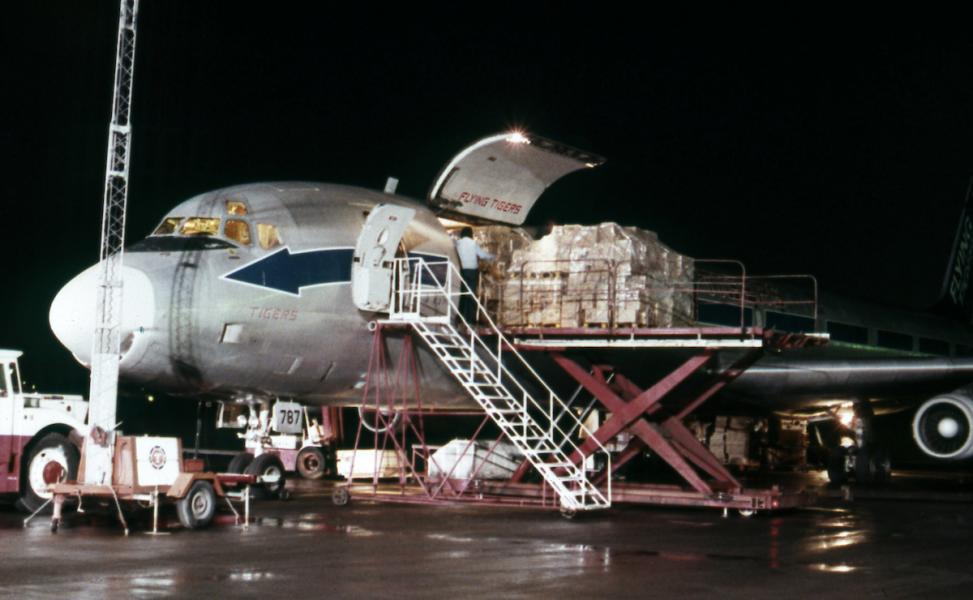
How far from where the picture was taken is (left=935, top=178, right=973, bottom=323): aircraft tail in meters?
37.1

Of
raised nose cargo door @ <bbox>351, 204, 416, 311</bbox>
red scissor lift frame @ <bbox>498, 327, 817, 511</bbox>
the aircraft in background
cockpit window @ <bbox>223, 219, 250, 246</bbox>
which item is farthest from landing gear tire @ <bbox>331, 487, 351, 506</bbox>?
cockpit window @ <bbox>223, 219, 250, 246</bbox>

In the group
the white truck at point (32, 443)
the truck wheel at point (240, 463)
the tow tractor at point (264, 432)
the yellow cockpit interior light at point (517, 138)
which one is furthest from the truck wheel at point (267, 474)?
the yellow cockpit interior light at point (517, 138)

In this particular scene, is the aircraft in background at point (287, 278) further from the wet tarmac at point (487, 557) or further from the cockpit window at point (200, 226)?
the wet tarmac at point (487, 557)

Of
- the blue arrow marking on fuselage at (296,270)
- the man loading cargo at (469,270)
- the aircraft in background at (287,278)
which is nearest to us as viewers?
the aircraft in background at (287,278)

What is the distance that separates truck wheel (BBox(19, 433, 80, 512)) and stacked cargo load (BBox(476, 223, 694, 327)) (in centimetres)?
652

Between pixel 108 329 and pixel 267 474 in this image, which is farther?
pixel 267 474

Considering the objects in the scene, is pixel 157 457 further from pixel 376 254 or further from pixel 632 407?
pixel 632 407

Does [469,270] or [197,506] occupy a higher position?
[469,270]

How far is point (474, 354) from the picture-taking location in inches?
645

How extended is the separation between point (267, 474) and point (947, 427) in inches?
516

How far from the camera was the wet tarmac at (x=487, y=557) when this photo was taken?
9.06 metres

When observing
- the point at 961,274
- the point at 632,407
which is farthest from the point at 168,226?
the point at 961,274

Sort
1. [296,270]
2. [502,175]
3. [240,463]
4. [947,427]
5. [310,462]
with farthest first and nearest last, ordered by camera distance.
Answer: [310,462] → [947,427] → [502,175] → [240,463] → [296,270]

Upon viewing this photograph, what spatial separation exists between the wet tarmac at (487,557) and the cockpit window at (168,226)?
422 cm
